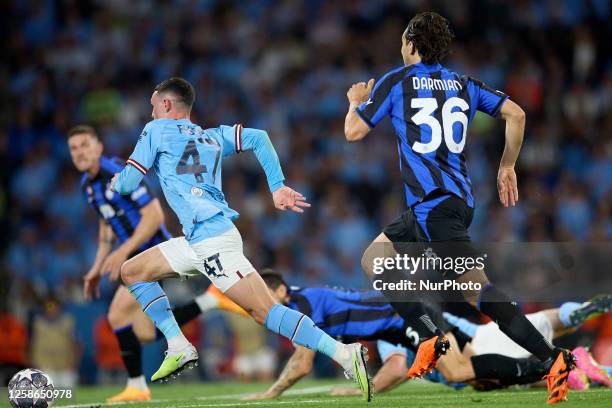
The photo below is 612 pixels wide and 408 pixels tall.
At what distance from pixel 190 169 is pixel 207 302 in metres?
3.34

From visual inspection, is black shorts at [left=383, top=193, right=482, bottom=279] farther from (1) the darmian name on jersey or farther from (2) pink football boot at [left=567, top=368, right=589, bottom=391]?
(2) pink football boot at [left=567, top=368, right=589, bottom=391]

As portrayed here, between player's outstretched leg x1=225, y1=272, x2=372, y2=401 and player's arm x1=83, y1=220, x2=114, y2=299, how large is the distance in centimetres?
310

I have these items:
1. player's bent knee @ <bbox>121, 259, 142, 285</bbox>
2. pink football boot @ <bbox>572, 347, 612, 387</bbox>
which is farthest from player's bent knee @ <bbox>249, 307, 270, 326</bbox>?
pink football boot @ <bbox>572, 347, 612, 387</bbox>

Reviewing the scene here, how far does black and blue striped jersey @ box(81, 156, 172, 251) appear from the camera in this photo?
31.6ft

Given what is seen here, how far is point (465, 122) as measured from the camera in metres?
7.02

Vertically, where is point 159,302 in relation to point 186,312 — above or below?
above

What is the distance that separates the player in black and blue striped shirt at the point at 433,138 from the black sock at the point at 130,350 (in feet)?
10.8

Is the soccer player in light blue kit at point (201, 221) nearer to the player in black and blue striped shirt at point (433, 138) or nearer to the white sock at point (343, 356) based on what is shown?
the white sock at point (343, 356)

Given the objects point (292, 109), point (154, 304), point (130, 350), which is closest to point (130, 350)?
point (130, 350)

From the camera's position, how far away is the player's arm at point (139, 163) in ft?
23.0

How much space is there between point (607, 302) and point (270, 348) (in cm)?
641

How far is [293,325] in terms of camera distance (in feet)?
22.8

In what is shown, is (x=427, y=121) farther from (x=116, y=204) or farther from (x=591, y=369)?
(x=116, y=204)

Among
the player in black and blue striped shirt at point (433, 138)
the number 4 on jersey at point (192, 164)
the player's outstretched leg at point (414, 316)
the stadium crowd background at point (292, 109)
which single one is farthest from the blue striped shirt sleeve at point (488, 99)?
the stadium crowd background at point (292, 109)
